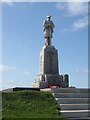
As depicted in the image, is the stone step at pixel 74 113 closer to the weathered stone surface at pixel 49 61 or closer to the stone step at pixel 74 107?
the stone step at pixel 74 107

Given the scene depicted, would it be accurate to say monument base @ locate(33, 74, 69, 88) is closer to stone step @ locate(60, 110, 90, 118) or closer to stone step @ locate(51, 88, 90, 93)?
stone step @ locate(51, 88, 90, 93)

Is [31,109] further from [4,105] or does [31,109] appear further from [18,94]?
[18,94]

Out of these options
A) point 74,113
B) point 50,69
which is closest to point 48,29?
point 50,69

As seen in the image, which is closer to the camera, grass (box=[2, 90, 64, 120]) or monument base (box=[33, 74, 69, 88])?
grass (box=[2, 90, 64, 120])

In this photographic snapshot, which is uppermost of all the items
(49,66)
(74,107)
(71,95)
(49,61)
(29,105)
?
(49,61)

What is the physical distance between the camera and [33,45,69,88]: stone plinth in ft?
74.6

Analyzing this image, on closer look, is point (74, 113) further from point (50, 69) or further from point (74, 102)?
point (50, 69)

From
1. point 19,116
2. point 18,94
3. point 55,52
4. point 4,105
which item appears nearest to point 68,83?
point 55,52

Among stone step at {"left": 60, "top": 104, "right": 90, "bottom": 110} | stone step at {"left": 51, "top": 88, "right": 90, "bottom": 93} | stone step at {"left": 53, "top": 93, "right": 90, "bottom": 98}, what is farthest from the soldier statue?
stone step at {"left": 60, "top": 104, "right": 90, "bottom": 110}

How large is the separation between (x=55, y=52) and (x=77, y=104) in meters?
8.46

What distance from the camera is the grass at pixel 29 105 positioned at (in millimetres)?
13312

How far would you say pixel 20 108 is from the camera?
14.4 m

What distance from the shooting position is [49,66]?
2333 cm

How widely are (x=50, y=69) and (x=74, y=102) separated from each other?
7386mm
